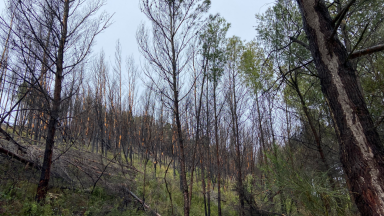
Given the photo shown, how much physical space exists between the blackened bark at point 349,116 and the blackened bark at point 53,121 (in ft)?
18.2

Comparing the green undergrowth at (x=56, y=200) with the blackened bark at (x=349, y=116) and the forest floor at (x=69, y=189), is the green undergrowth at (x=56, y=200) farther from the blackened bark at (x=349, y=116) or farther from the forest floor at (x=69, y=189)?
the blackened bark at (x=349, y=116)

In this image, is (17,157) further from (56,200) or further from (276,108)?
(276,108)

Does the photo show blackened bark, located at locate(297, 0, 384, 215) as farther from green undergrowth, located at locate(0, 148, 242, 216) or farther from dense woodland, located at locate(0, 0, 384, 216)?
green undergrowth, located at locate(0, 148, 242, 216)

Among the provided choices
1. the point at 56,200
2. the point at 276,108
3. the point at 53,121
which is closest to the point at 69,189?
the point at 56,200

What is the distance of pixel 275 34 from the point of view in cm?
446

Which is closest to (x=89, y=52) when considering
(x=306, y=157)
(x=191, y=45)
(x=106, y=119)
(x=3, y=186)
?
(x=191, y=45)

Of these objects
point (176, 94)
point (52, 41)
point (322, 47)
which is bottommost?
point (322, 47)

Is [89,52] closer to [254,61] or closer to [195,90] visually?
[195,90]

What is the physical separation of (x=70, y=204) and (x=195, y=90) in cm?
615

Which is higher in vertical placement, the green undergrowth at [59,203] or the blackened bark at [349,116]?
the blackened bark at [349,116]

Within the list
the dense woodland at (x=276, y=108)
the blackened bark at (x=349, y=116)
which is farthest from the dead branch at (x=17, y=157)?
the blackened bark at (x=349, y=116)

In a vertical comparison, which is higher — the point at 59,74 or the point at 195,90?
the point at 195,90

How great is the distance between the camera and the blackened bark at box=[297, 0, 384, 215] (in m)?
1.58

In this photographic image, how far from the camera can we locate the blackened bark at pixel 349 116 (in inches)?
62.2
